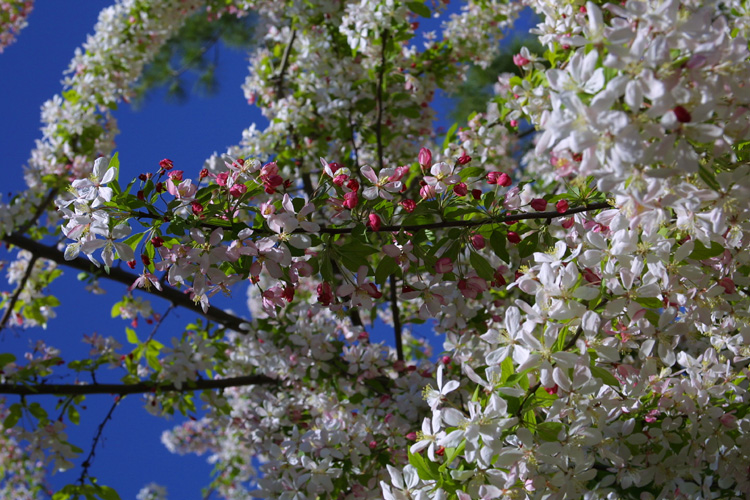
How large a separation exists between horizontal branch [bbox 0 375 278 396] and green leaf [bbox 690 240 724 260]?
1965mm

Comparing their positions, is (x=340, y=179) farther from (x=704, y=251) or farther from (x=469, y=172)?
(x=704, y=251)

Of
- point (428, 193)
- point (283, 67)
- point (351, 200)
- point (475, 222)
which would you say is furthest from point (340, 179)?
point (283, 67)

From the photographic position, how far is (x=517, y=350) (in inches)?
41.6

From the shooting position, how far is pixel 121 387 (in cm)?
251

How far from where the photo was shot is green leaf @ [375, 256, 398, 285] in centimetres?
122

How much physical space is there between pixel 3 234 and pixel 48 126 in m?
1.52

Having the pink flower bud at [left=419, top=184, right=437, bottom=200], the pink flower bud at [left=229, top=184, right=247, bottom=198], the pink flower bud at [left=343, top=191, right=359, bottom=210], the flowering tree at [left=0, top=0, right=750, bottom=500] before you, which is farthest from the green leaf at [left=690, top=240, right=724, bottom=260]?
the pink flower bud at [left=229, top=184, right=247, bottom=198]

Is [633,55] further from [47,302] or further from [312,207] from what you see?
[47,302]

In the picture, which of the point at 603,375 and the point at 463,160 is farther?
the point at 463,160

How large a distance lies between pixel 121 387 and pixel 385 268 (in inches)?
69.7

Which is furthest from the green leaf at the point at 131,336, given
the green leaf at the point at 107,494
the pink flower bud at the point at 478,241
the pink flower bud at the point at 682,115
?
the pink flower bud at the point at 682,115

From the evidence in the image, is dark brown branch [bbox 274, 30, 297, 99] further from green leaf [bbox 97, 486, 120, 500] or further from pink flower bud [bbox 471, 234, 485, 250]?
pink flower bud [bbox 471, 234, 485, 250]

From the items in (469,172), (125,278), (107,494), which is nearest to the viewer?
(469,172)

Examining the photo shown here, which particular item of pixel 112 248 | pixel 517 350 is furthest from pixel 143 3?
pixel 517 350
